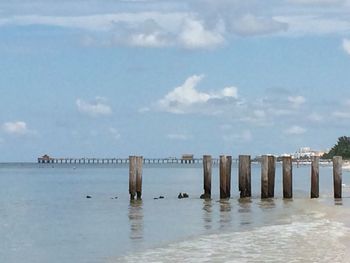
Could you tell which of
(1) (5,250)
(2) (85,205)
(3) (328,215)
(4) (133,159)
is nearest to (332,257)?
(1) (5,250)

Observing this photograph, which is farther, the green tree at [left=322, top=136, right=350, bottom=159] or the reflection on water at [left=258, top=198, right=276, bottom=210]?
the green tree at [left=322, top=136, right=350, bottom=159]

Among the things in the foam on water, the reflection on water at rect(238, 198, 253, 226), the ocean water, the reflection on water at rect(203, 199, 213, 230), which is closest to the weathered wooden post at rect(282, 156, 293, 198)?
the ocean water

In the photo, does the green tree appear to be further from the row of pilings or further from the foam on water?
the foam on water

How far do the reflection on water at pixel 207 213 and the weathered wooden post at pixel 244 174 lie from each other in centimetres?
164

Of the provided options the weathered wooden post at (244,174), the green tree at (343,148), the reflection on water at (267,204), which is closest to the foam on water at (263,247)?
the reflection on water at (267,204)

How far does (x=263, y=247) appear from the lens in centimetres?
1911

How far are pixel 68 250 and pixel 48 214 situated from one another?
567 inches

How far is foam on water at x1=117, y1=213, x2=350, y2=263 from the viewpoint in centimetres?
1742

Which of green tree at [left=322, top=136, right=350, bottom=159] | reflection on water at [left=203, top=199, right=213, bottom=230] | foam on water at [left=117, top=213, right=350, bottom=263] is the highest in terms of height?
green tree at [left=322, top=136, right=350, bottom=159]

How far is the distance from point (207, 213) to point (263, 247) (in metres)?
11.7

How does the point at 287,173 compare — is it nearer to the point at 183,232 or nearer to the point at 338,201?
the point at 338,201

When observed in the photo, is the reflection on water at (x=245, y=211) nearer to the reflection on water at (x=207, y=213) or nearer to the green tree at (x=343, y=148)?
the reflection on water at (x=207, y=213)

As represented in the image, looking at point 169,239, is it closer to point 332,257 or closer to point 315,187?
point 332,257

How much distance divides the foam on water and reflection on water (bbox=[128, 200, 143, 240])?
247 cm
